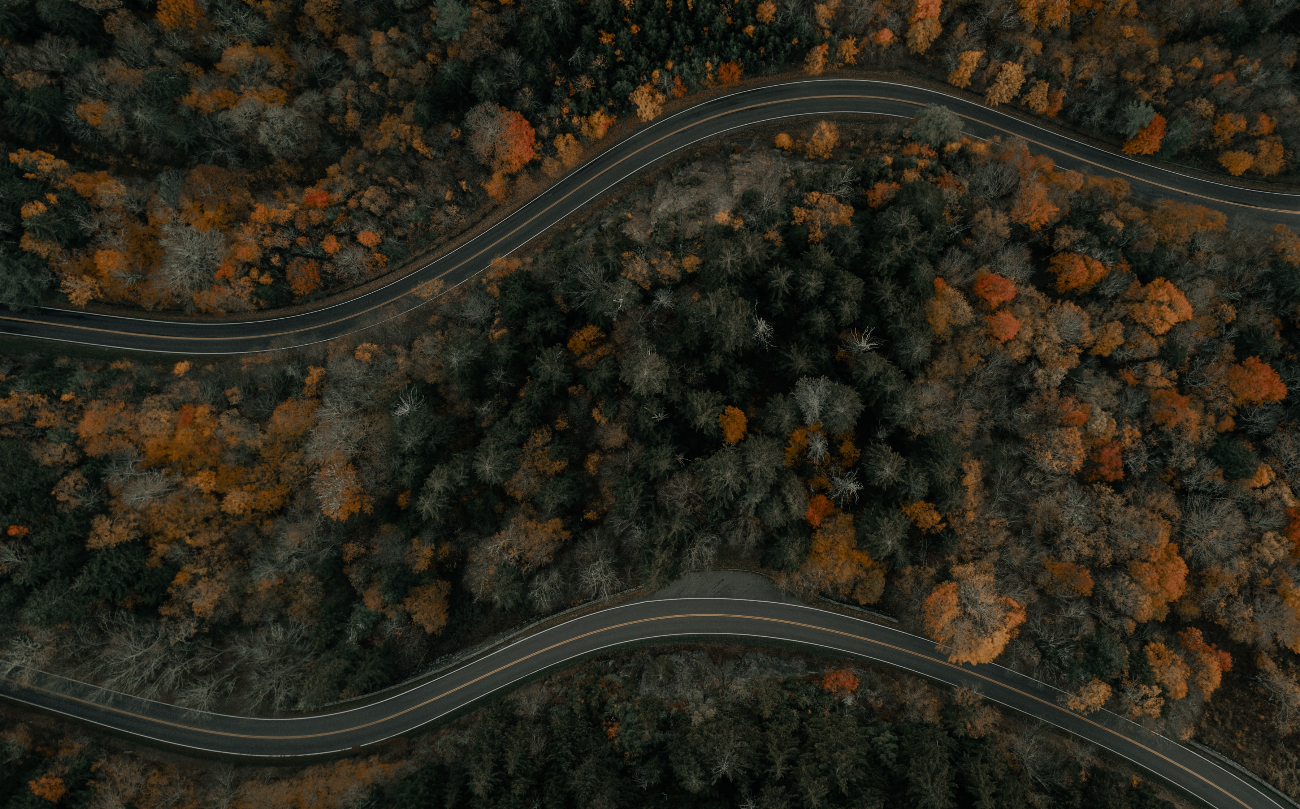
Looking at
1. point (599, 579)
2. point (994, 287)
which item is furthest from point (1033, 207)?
point (599, 579)

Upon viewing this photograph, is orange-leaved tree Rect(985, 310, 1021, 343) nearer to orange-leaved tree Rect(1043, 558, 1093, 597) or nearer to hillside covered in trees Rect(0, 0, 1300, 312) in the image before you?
orange-leaved tree Rect(1043, 558, 1093, 597)

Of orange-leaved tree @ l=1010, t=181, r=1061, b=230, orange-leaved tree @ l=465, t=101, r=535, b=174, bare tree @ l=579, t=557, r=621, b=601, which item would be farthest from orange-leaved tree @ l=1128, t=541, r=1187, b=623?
orange-leaved tree @ l=465, t=101, r=535, b=174

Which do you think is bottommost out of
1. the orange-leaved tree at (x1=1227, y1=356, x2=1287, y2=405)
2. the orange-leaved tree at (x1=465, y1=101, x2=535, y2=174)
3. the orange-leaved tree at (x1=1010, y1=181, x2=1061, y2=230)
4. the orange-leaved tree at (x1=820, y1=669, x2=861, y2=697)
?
the orange-leaved tree at (x1=820, y1=669, x2=861, y2=697)

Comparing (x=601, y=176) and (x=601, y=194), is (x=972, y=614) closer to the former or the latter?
(x=601, y=194)

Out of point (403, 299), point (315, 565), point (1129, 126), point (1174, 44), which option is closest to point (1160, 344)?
point (1129, 126)

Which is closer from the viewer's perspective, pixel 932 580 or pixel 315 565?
pixel 932 580

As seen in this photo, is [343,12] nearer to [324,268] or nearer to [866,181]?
[324,268]

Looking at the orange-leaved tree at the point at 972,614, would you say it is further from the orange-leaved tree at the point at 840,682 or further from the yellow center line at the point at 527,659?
the orange-leaved tree at the point at 840,682
